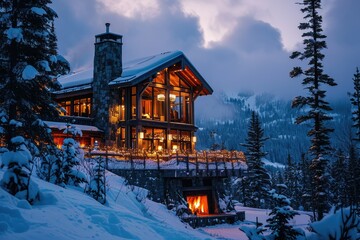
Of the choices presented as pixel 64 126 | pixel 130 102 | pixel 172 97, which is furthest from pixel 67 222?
pixel 172 97

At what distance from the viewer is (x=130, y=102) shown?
108 ft

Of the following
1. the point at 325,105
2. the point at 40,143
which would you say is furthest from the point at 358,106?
the point at 40,143

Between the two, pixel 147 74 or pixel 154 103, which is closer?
pixel 147 74

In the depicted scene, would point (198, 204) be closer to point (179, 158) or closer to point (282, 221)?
point (179, 158)

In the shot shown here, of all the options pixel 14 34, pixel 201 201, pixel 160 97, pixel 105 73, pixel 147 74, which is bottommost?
pixel 201 201

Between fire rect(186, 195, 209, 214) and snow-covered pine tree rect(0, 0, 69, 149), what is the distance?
15563 mm

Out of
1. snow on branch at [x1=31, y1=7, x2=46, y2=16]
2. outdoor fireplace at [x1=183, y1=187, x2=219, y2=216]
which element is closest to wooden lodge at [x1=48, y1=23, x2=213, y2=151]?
outdoor fireplace at [x1=183, y1=187, x2=219, y2=216]

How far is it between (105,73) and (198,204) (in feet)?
42.9

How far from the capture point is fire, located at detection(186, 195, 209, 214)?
29438 mm

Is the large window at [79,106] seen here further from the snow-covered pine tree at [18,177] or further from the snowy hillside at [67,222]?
the snow-covered pine tree at [18,177]

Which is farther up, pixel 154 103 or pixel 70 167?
pixel 154 103

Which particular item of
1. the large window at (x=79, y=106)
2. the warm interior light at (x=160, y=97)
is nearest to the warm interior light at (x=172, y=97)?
the warm interior light at (x=160, y=97)

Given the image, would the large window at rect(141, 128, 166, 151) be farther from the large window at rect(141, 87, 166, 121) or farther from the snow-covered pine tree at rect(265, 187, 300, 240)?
the snow-covered pine tree at rect(265, 187, 300, 240)

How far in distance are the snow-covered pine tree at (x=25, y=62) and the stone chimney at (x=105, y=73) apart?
16.7 metres
